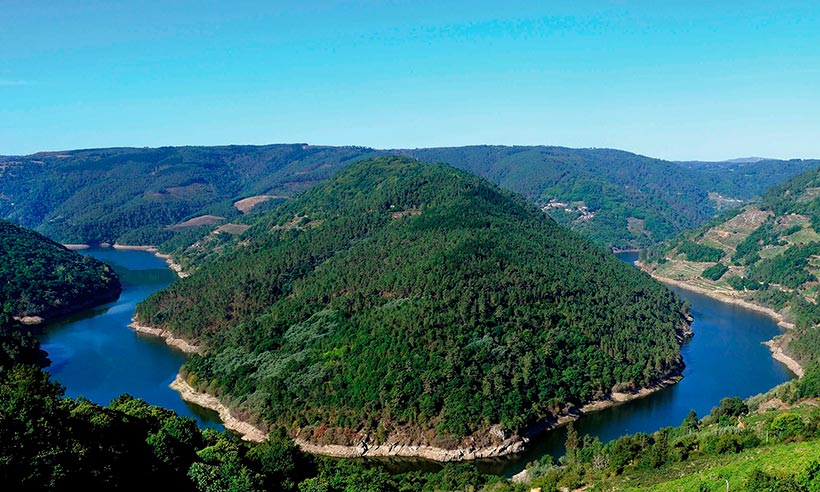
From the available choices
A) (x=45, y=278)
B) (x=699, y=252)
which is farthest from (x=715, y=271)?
(x=45, y=278)

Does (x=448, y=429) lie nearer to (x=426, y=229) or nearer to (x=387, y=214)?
(x=426, y=229)

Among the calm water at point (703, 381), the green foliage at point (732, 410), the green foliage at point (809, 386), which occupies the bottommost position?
the calm water at point (703, 381)

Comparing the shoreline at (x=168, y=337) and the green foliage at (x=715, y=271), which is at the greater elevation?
the green foliage at (x=715, y=271)

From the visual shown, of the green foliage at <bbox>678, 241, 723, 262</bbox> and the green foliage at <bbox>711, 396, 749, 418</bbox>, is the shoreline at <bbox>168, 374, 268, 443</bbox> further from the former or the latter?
the green foliage at <bbox>678, 241, 723, 262</bbox>

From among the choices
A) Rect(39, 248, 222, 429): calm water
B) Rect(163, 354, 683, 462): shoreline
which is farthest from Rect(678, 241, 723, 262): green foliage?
Rect(39, 248, 222, 429): calm water

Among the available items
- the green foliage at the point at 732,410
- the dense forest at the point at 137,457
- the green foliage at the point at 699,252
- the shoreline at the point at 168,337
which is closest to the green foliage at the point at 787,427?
the green foliage at the point at 732,410

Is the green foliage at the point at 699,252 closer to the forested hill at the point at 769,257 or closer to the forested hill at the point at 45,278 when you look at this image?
the forested hill at the point at 769,257

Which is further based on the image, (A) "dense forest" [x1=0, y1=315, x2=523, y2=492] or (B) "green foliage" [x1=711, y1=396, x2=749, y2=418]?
(B) "green foliage" [x1=711, y1=396, x2=749, y2=418]
